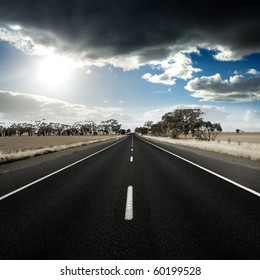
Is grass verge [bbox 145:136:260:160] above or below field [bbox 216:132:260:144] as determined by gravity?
above

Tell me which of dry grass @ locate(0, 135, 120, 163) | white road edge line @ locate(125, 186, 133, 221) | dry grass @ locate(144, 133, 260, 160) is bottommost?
dry grass @ locate(0, 135, 120, 163)

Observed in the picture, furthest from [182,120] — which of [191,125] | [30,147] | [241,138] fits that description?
[30,147]

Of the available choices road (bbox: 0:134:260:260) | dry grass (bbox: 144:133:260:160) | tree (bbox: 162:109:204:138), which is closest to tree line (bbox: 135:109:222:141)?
tree (bbox: 162:109:204:138)

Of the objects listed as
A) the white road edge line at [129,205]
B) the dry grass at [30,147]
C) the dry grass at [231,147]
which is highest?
the dry grass at [231,147]

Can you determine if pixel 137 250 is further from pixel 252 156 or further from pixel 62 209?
pixel 252 156

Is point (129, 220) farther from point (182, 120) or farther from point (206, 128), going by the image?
point (182, 120)

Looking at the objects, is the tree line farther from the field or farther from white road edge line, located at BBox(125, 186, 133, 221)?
white road edge line, located at BBox(125, 186, 133, 221)

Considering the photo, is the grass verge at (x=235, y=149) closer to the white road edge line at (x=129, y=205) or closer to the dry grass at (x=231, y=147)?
the dry grass at (x=231, y=147)

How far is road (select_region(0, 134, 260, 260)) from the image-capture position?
3646mm

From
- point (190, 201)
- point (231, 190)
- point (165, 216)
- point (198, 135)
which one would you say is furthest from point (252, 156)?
point (198, 135)

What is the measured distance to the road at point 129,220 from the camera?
12.0 ft

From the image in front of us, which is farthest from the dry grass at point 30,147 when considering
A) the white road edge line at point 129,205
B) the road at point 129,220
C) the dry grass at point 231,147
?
the dry grass at point 231,147

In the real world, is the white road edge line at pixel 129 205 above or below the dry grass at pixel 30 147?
above
